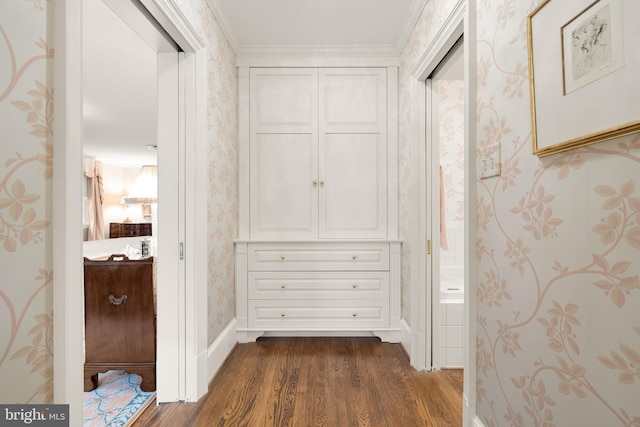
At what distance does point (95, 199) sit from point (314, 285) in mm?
7404

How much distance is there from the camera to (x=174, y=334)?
186 centimetres

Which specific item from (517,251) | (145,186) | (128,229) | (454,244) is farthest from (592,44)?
(128,229)

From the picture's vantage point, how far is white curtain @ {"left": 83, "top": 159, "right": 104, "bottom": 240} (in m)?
7.59

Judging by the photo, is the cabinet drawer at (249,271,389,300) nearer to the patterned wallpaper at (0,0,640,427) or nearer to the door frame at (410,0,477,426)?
the door frame at (410,0,477,426)

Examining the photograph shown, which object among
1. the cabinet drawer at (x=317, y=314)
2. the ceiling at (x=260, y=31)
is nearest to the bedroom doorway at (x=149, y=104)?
the ceiling at (x=260, y=31)

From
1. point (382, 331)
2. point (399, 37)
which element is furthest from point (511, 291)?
point (399, 37)

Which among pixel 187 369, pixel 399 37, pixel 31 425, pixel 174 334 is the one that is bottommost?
pixel 187 369

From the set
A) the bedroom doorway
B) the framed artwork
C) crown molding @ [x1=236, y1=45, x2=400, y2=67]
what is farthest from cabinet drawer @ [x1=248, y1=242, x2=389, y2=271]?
the framed artwork

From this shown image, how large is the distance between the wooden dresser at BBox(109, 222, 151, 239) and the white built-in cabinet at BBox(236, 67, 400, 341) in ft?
23.8

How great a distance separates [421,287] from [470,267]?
856 mm

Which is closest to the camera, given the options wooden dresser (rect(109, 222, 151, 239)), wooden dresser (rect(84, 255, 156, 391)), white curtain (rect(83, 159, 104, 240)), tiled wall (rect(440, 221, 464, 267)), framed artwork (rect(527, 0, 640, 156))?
framed artwork (rect(527, 0, 640, 156))

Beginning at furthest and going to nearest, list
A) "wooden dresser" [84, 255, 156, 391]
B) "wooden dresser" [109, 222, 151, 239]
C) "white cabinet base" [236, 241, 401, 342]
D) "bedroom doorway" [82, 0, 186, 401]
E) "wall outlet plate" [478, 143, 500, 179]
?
"wooden dresser" [109, 222, 151, 239] < "white cabinet base" [236, 241, 401, 342] < "wooden dresser" [84, 255, 156, 391] < "bedroom doorway" [82, 0, 186, 401] < "wall outlet plate" [478, 143, 500, 179]

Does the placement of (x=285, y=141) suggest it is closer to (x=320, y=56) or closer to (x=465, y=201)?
(x=320, y=56)

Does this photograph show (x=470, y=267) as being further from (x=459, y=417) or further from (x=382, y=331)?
(x=382, y=331)
